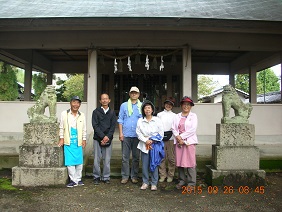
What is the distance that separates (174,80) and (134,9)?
5.23 meters

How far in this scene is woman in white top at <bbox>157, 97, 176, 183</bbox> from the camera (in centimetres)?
498

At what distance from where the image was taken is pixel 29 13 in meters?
6.73

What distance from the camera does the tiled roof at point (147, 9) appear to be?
21.3ft

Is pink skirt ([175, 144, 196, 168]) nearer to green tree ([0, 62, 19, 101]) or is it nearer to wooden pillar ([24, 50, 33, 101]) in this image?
green tree ([0, 62, 19, 101])

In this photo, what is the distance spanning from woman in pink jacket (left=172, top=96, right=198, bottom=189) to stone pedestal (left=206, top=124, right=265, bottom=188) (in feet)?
1.69

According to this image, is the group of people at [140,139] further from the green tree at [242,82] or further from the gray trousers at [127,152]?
the green tree at [242,82]

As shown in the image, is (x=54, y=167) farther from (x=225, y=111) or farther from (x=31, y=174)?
(x=225, y=111)

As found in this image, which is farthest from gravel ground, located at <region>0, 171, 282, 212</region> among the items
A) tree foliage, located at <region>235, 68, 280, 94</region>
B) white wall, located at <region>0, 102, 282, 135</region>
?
tree foliage, located at <region>235, 68, 280, 94</region>

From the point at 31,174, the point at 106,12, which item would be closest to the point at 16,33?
the point at 106,12

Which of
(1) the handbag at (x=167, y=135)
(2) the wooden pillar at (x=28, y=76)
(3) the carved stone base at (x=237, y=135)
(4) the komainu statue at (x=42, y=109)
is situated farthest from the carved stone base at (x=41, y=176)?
(2) the wooden pillar at (x=28, y=76)

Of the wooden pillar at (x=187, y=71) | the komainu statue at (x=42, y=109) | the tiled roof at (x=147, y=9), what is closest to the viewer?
the komainu statue at (x=42, y=109)

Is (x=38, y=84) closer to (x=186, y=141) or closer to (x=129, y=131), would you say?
(x=129, y=131)

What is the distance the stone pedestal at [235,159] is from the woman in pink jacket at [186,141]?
1.69 feet

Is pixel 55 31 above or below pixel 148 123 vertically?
above
